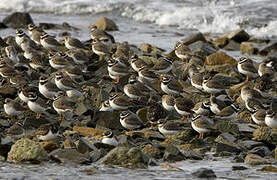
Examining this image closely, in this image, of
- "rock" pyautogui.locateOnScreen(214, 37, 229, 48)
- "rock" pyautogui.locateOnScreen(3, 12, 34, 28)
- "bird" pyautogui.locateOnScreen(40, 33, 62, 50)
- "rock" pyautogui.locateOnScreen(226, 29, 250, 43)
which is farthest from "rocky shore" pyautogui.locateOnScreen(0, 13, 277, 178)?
"rock" pyautogui.locateOnScreen(3, 12, 34, 28)

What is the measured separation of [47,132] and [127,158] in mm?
2046

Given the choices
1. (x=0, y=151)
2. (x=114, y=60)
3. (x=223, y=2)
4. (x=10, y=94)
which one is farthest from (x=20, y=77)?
(x=223, y=2)

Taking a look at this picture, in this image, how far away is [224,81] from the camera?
17562mm

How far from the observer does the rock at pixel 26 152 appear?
12.2m

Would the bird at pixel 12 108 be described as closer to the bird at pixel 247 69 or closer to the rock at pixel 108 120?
the rock at pixel 108 120

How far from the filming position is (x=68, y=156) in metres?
12.4

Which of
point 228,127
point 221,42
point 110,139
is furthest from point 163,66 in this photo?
point 221,42

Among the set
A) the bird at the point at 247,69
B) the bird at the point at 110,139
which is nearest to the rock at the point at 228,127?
the bird at the point at 110,139

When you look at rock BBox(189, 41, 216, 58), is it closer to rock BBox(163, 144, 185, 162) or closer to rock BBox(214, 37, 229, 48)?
rock BBox(214, 37, 229, 48)

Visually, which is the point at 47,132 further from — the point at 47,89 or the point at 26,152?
the point at 47,89

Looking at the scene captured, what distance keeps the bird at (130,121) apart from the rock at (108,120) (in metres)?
0.24

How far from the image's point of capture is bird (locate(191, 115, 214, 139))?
14.0m

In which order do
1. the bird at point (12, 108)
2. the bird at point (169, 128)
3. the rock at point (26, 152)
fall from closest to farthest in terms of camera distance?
the rock at point (26, 152) < the bird at point (169, 128) < the bird at point (12, 108)

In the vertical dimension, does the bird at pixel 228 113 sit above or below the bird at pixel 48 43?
below
